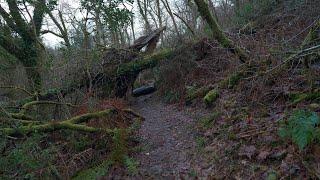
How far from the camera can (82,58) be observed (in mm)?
11914

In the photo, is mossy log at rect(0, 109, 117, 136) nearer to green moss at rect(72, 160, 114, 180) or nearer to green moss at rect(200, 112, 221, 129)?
green moss at rect(72, 160, 114, 180)

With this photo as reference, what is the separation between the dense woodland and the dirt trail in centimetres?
3

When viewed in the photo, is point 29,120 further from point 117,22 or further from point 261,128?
point 117,22

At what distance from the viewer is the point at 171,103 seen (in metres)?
11.2

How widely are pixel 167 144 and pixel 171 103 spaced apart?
12.7ft

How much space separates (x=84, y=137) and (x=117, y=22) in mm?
6730

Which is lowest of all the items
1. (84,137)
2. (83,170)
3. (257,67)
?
(83,170)

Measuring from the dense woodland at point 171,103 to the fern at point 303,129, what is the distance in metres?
0.01

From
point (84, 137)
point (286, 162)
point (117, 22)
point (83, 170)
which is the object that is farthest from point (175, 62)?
point (286, 162)

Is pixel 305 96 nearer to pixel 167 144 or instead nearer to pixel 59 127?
pixel 167 144

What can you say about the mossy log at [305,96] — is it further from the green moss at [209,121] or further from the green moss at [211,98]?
the green moss at [211,98]

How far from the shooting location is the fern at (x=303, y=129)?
4473 mm

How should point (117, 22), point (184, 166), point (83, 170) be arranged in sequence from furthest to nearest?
1. point (117, 22)
2. point (83, 170)
3. point (184, 166)

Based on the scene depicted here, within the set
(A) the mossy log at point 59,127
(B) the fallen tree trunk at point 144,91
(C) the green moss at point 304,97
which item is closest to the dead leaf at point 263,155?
(C) the green moss at point 304,97
